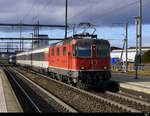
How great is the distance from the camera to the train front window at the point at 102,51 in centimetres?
1573

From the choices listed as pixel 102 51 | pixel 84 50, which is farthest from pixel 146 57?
pixel 84 50

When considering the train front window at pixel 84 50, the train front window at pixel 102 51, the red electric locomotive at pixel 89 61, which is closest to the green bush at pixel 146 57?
the train front window at pixel 102 51

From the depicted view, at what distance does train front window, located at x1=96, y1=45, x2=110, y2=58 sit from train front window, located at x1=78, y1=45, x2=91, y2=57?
0.58m

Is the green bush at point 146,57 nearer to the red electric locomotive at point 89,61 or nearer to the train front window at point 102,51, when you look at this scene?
the train front window at point 102,51

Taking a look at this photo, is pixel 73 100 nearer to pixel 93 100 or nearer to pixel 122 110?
pixel 93 100

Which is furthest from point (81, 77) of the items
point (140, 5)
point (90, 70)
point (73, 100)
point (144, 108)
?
point (140, 5)

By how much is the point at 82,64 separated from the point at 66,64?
1808 mm

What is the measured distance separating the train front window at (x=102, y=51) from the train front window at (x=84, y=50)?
577 mm

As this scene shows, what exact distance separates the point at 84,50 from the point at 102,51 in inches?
46.9

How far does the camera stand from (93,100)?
40.1 feet

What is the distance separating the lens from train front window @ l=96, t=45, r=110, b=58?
15.7 metres

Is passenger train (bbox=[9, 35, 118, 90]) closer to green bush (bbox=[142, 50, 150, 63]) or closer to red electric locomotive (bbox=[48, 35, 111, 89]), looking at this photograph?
red electric locomotive (bbox=[48, 35, 111, 89])

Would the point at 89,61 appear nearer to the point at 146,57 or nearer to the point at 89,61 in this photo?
the point at 89,61

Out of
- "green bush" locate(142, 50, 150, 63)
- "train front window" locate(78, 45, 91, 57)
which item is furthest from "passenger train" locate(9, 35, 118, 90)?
"green bush" locate(142, 50, 150, 63)
